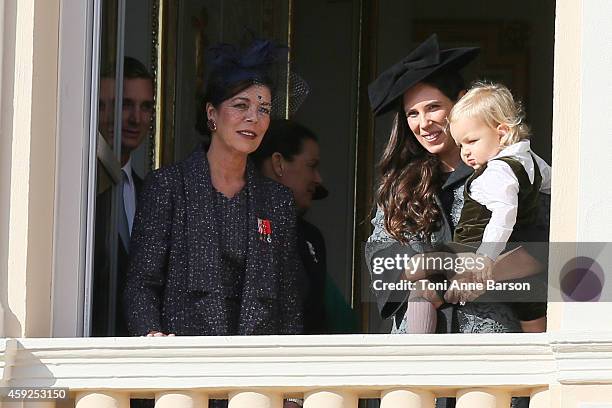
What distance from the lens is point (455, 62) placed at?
194 inches

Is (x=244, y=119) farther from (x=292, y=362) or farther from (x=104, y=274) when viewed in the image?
(x=292, y=362)

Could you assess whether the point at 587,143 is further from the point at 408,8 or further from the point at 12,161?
the point at 408,8

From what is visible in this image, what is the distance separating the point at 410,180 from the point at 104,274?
0.87 metres

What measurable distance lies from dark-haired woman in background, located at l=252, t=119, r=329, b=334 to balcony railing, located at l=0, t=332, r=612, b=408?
3.20 feet

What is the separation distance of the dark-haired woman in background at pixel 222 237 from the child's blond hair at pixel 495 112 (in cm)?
62

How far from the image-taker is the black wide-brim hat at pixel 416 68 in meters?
4.89

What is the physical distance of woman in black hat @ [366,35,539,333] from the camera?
182 inches

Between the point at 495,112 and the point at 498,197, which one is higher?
the point at 495,112

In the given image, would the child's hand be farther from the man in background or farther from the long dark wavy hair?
the man in background

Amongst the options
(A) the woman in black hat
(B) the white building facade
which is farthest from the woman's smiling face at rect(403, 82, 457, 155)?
(B) the white building facade

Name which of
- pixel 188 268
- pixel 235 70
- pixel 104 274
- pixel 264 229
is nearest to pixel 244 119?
pixel 235 70

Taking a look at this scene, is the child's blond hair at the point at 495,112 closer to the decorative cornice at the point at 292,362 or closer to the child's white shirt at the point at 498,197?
the child's white shirt at the point at 498,197

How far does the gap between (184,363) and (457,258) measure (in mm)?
775

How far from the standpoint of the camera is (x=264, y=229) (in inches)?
194
